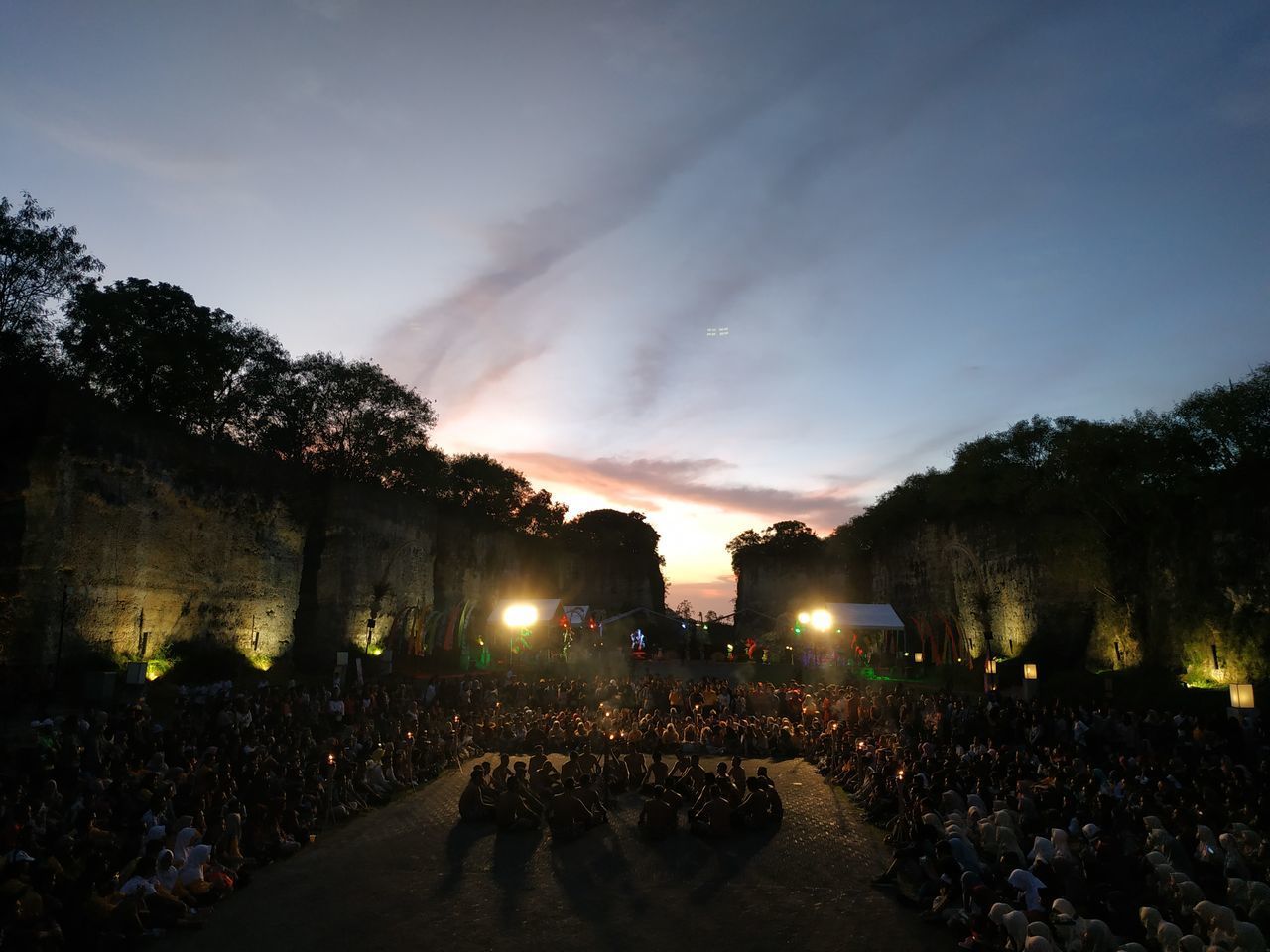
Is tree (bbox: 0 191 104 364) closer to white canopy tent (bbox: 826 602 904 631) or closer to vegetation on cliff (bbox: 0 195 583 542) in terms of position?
vegetation on cliff (bbox: 0 195 583 542)

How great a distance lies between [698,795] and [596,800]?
2.00 meters

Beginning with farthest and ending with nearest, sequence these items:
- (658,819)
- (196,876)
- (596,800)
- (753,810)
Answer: (596,800), (753,810), (658,819), (196,876)

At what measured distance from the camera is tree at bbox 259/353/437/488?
4262cm

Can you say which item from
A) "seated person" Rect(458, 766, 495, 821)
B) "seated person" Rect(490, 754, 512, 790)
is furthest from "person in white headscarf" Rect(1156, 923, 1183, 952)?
"seated person" Rect(490, 754, 512, 790)

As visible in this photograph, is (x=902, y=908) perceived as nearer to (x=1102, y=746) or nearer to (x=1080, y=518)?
(x=1102, y=746)

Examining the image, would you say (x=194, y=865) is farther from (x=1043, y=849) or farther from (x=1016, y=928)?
(x=1043, y=849)

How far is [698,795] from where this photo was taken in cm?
1480

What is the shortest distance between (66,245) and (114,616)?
46.0 ft

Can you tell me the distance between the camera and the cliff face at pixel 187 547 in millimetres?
22125

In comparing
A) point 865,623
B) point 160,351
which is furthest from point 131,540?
point 865,623

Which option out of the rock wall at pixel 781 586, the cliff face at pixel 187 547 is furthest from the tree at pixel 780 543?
the cliff face at pixel 187 547

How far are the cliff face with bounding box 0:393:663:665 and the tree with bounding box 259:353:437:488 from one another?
4915mm

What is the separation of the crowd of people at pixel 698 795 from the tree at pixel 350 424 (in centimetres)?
2121

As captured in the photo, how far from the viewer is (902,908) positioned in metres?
10.2
